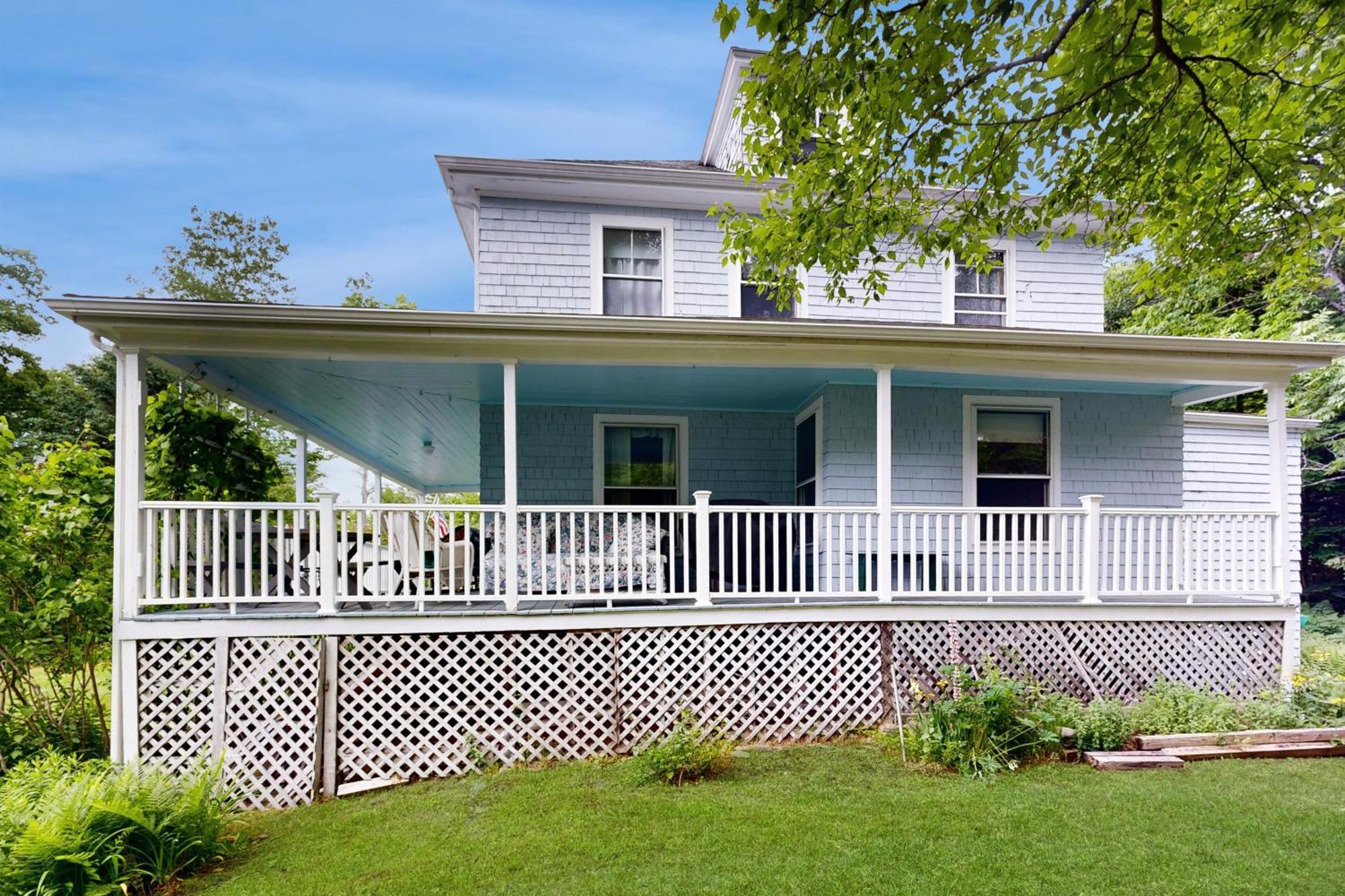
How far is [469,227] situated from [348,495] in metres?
31.3

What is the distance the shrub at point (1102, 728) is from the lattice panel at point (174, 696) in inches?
277

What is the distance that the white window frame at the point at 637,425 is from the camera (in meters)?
9.12

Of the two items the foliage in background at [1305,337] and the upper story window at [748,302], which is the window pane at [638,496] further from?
the foliage in background at [1305,337]

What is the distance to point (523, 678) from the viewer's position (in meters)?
6.17

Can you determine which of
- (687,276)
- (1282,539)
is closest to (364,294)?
(687,276)

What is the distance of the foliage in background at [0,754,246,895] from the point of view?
159 inches

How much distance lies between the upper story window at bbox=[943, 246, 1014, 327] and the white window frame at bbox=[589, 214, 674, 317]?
3809mm

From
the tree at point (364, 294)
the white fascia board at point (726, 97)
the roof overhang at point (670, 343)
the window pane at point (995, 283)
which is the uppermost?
the tree at point (364, 294)

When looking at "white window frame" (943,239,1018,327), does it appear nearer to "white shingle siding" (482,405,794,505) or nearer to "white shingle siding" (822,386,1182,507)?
"white shingle siding" (822,386,1182,507)

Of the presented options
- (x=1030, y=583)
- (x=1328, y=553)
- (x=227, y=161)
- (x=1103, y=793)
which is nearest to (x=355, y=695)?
(x=1103, y=793)

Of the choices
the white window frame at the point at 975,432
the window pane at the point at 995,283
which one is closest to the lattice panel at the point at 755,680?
the white window frame at the point at 975,432

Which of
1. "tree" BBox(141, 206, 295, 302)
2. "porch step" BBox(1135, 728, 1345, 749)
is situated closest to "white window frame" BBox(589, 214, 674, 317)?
"porch step" BBox(1135, 728, 1345, 749)

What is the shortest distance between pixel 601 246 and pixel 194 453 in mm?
5203

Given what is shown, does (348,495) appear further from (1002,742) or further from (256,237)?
(1002,742)
